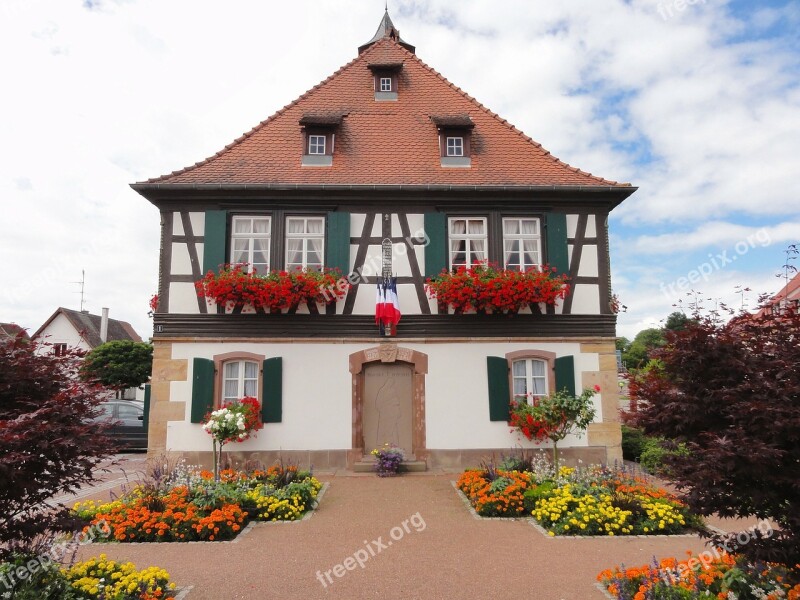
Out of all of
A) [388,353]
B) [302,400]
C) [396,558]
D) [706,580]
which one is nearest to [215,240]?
[302,400]

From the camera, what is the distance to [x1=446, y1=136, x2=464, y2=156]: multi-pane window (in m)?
11.9

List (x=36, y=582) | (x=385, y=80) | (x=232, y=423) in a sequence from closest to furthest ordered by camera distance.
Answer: (x=36, y=582), (x=232, y=423), (x=385, y=80)

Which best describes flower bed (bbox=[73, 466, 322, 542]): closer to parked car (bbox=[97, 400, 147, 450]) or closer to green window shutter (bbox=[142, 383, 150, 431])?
green window shutter (bbox=[142, 383, 150, 431])

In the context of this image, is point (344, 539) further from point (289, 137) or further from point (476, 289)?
point (289, 137)

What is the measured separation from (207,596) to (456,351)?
22.4ft

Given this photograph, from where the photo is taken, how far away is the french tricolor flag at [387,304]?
10195mm

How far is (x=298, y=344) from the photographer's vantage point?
10.6m

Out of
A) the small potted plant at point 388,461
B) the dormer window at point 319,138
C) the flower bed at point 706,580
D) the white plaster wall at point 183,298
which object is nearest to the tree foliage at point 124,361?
the white plaster wall at point 183,298

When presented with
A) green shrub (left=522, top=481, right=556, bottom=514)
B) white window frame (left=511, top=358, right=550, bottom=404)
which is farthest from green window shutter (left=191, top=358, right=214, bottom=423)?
green shrub (left=522, top=481, right=556, bottom=514)

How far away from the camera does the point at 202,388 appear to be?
34.1 feet

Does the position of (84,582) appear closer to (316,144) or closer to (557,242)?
(316,144)

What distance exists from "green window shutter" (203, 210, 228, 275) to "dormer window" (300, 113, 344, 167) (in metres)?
2.18

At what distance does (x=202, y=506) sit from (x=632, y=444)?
393 inches

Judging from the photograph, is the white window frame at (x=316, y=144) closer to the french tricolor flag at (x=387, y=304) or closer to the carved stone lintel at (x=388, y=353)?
the french tricolor flag at (x=387, y=304)
